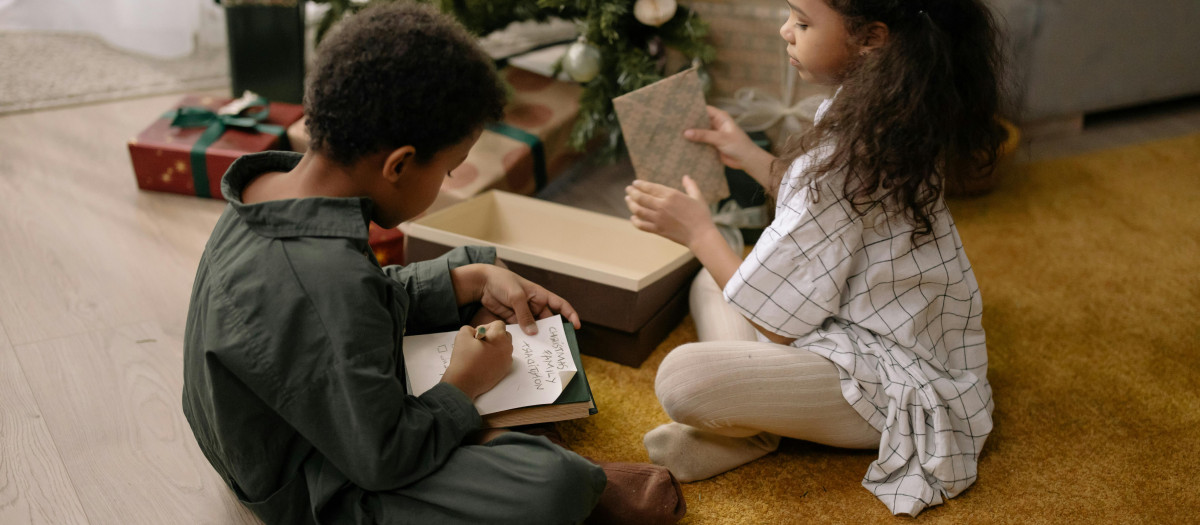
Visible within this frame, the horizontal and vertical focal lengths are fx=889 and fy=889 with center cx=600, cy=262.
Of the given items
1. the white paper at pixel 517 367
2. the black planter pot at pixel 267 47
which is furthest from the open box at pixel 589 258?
the black planter pot at pixel 267 47

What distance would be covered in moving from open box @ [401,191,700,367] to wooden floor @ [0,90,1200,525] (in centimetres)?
26

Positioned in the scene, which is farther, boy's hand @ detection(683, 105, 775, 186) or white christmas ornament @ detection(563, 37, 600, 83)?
white christmas ornament @ detection(563, 37, 600, 83)

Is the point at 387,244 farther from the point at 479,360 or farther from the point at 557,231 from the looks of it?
the point at 479,360

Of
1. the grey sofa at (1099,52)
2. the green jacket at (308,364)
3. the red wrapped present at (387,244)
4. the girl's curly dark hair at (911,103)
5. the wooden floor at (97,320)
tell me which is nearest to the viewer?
the green jacket at (308,364)

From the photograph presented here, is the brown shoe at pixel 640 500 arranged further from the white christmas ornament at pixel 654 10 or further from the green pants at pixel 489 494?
the white christmas ornament at pixel 654 10

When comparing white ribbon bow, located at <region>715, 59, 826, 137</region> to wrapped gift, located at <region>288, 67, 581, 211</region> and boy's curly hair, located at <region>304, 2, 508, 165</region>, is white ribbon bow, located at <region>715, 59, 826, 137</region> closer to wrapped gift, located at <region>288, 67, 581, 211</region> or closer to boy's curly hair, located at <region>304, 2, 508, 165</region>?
wrapped gift, located at <region>288, 67, 581, 211</region>

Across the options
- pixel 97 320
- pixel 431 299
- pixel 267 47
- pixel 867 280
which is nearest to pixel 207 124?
pixel 267 47

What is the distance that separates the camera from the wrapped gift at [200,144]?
56.4 inches

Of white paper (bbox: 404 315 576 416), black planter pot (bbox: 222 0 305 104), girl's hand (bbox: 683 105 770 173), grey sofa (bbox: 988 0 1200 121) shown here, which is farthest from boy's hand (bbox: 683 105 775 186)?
black planter pot (bbox: 222 0 305 104)

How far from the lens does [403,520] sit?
30.3 inches

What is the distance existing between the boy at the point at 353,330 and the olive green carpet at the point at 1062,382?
0.26 meters

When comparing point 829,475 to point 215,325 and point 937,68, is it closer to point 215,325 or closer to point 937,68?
point 937,68

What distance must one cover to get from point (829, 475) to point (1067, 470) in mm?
268

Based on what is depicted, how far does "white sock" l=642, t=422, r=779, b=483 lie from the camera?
95 centimetres
